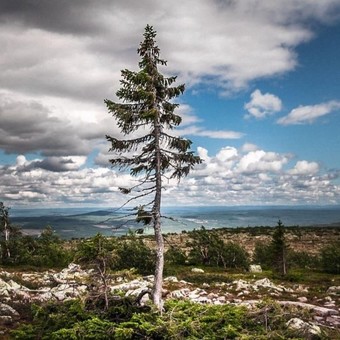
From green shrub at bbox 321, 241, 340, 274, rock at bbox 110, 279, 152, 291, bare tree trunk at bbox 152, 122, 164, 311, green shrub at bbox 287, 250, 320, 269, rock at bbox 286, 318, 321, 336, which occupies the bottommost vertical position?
green shrub at bbox 287, 250, 320, 269

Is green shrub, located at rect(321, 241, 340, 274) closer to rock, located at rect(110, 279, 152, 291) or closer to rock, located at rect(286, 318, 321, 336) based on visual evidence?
rock, located at rect(110, 279, 152, 291)

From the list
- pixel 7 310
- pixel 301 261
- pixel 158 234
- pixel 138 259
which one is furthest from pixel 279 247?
pixel 7 310

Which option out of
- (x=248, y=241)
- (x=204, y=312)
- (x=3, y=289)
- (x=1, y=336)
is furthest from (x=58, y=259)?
(x=248, y=241)

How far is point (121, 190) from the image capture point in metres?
18.4

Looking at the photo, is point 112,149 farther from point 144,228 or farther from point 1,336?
point 1,336

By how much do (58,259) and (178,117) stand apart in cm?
5104

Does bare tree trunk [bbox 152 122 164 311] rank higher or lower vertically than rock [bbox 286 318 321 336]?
higher

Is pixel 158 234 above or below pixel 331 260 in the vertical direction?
above

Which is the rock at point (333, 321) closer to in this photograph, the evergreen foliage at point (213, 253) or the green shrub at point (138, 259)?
the green shrub at point (138, 259)

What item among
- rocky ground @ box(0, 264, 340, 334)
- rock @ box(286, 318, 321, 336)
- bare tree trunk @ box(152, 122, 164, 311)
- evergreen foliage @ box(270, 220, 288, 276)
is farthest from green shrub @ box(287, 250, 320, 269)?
rock @ box(286, 318, 321, 336)

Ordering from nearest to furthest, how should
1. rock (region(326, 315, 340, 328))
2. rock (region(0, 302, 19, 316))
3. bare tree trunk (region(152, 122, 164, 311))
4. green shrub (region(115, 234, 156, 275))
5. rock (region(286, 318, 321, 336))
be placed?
rock (region(286, 318, 321, 336)) → bare tree trunk (region(152, 122, 164, 311)) → rock (region(326, 315, 340, 328)) → rock (region(0, 302, 19, 316)) → green shrub (region(115, 234, 156, 275))

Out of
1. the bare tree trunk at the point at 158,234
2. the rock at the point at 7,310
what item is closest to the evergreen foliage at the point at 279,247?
the bare tree trunk at the point at 158,234

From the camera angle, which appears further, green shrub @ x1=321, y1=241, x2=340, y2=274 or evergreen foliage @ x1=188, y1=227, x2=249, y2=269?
evergreen foliage @ x1=188, y1=227, x2=249, y2=269

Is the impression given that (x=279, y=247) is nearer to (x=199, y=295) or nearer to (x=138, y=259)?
(x=138, y=259)
